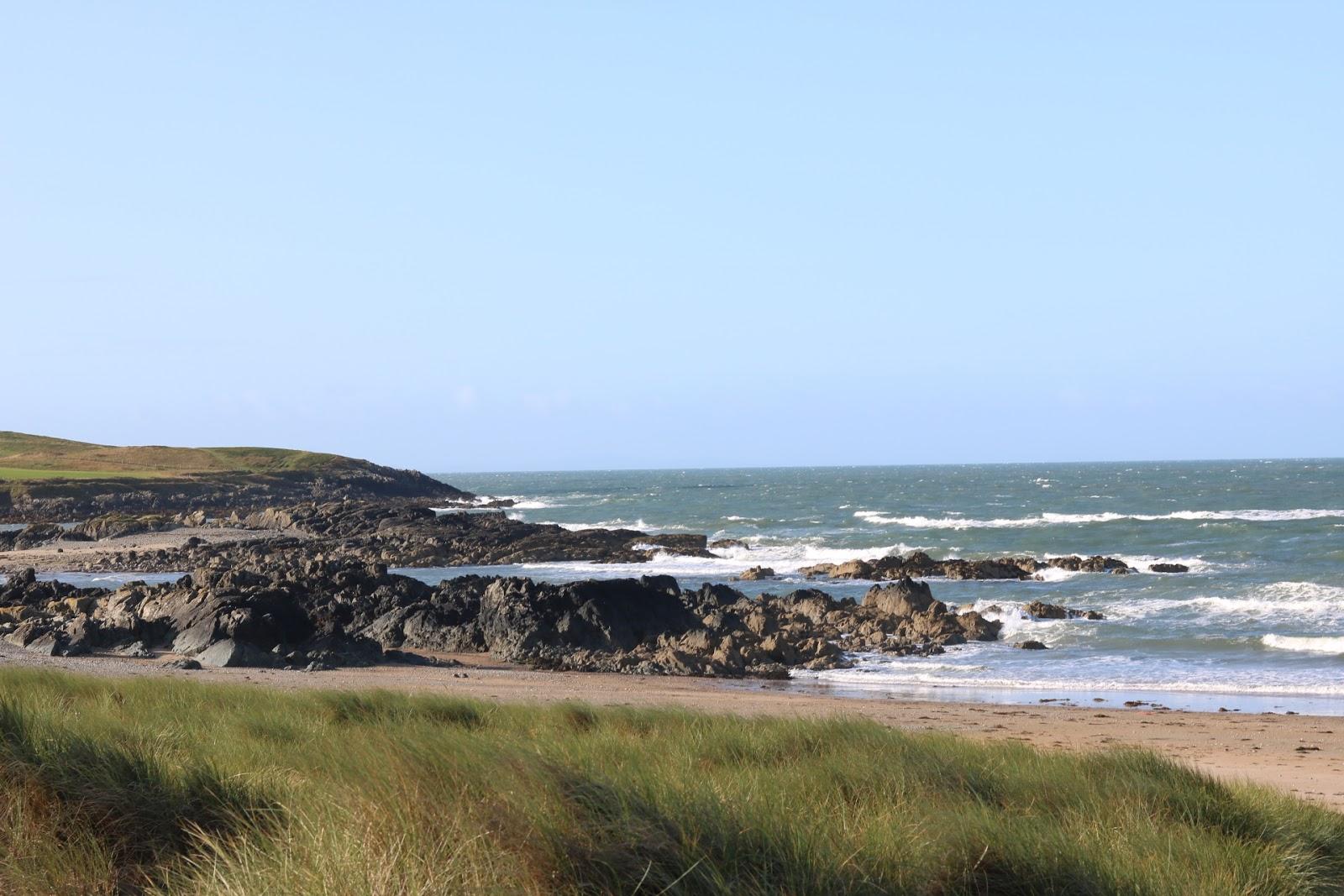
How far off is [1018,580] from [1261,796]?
1192 inches

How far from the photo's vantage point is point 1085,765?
8125 mm

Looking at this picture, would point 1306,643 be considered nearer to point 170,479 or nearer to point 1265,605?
point 1265,605

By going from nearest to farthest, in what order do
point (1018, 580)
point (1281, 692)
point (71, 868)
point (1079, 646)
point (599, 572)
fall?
point (71, 868)
point (1281, 692)
point (1079, 646)
point (1018, 580)
point (599, 572)

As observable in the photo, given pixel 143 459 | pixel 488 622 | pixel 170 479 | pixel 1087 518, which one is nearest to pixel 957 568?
pixel 488 622

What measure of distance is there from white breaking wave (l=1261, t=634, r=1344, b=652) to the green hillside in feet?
295

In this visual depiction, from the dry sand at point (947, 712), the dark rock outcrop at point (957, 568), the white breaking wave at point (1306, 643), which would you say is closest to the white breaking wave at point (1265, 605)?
the white breaking wave at point (1306, 643)

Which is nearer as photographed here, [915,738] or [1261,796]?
[1261,796]

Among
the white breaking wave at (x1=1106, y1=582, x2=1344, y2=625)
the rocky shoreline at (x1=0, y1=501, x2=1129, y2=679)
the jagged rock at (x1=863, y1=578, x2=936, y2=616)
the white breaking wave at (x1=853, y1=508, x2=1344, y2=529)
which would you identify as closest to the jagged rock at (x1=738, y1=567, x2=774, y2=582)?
the rocky shoreline at (x1=0, y1=501, x2=1129, y2=679)

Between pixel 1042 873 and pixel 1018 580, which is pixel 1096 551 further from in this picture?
pixel 1042 873

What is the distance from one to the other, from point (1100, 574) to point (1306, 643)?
48.6 ft

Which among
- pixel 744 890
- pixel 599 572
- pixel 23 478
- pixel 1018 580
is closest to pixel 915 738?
pixel 744 890

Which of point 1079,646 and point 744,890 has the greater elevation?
point 744,890

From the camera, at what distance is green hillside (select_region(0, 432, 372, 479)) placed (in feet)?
344

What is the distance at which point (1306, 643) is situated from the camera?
902 inches
